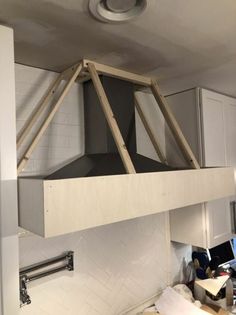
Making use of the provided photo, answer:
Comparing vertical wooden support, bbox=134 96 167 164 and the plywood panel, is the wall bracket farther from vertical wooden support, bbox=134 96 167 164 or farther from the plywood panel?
vertical wooden support, bbox=134 96 167 164

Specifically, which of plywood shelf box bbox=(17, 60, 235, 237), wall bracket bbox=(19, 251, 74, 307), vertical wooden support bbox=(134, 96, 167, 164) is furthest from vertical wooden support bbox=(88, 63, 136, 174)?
wall bracket bbox=(19, 251, 74, 307)

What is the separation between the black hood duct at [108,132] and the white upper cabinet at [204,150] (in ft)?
1.81

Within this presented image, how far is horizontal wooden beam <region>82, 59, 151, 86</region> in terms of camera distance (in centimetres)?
130

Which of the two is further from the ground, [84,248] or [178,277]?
[84,248]

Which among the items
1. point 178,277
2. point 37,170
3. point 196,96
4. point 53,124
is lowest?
point 178,277

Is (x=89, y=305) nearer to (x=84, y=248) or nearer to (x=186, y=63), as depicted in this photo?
(x=84, y=248)

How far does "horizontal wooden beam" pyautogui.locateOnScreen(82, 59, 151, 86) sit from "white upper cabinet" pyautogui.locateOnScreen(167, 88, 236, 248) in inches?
18.9

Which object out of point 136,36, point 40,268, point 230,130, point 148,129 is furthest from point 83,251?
point 230,130

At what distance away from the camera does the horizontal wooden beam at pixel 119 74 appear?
1.30 m

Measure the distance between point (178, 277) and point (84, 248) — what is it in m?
1.00

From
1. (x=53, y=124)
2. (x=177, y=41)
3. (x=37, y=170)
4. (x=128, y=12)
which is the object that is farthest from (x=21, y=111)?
(x=177, y=41)

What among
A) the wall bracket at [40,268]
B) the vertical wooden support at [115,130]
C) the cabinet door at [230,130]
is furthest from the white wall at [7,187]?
the cabinet door at [230,130]

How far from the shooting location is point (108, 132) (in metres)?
1.38

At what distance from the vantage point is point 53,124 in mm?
1461
